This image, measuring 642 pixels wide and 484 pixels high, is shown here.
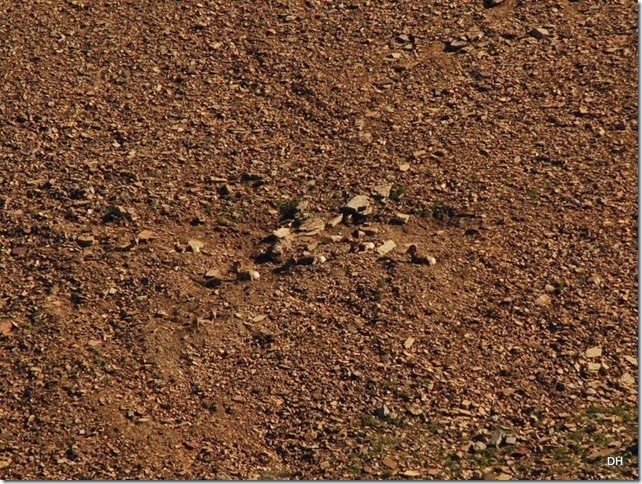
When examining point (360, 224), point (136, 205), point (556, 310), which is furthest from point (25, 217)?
point (556, 310)

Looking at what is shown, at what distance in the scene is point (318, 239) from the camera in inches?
334

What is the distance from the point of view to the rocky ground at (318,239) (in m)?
7.21

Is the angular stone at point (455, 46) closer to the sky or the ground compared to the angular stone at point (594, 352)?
closer to the sky

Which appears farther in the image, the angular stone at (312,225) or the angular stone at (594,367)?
the angular stone at (312,225)

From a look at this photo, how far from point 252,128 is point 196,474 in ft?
11.1

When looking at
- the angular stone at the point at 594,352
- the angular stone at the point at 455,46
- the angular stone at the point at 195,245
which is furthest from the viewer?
the angular stone at the point at 455,46

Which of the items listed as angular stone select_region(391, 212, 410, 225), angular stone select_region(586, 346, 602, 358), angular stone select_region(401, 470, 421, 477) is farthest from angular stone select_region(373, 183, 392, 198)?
angular stone select_region(401, 470, 421, 477)

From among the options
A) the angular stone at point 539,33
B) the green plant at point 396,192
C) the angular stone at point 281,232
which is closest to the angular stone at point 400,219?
the green plant at point 396,192

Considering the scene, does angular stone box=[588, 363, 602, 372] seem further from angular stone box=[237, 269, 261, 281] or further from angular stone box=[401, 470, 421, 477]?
angular stone box=[237, 269, 261, 281]

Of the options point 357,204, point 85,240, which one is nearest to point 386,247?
point 357,204

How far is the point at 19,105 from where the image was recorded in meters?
9.79

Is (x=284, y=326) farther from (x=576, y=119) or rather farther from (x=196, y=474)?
(x=576, y=119)

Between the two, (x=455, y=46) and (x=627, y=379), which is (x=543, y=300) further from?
(x=455, y=46)

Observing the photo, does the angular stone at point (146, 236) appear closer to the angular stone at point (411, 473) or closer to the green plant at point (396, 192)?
the green plant at point (396, 192)
